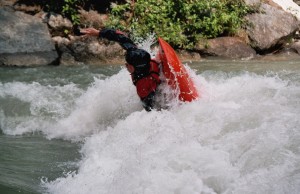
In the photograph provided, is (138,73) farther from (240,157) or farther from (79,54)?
(79,54)

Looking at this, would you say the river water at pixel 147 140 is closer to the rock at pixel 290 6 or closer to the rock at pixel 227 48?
the rock at pixel 227 48

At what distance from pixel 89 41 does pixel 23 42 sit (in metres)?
1.37

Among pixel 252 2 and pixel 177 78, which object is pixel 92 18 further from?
pixel 177 78

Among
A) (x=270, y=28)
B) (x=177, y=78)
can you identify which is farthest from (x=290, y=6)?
(x=177, y=78)

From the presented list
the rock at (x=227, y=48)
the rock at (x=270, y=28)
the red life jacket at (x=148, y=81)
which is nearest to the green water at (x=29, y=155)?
the red life jacket at (x=148, y=81)

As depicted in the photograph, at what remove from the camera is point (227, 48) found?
31.9 feet

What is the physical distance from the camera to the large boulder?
8.62 meters

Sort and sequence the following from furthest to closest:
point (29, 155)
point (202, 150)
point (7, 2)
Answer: point (7, 2) < point (29, 155) < point (202, 150)

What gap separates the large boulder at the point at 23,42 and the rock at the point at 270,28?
4.74 metres

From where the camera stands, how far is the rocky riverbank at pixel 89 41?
8805mm

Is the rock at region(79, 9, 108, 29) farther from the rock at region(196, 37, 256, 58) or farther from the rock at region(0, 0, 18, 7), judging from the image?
the rock at region(196, 37, 256, 58)

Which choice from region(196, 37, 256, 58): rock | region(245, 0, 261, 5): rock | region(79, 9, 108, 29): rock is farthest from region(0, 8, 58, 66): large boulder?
region(245, 0, 261, 5): rock

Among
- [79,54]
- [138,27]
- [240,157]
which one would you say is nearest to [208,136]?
[240,157]

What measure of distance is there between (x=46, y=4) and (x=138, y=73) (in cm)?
571
